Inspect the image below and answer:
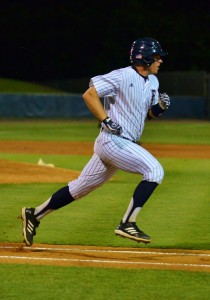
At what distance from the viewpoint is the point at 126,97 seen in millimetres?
8109

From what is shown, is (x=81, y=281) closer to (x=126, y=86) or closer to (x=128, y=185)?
(x=126, y=86)

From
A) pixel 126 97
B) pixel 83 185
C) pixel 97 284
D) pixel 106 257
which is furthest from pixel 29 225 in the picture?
pixel 97 284

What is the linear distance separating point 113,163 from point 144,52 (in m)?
1.04

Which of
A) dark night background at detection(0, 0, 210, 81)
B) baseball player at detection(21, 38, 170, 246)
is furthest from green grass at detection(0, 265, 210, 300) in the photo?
dark night background at detection(0, 0, 210, 81)

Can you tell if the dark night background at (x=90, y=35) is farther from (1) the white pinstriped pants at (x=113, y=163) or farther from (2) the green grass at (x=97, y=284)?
(2) the green grass at (x=97, y=284)

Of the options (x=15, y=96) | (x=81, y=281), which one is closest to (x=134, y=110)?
(x=81, y=281)

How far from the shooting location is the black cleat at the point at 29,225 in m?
8.23

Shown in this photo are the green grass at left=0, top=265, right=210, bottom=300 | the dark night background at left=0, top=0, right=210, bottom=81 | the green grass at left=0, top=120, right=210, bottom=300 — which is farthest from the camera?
the dark night background at left=0, top=0, right=210, bottom=81

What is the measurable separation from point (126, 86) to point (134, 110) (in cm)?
22

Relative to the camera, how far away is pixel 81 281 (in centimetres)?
679

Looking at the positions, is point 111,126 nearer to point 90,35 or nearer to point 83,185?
point 83,185

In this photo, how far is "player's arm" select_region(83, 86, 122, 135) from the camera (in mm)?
7914

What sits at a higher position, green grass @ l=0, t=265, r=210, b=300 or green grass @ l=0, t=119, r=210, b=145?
green grass @ l=0, t=265, r=210, b=300

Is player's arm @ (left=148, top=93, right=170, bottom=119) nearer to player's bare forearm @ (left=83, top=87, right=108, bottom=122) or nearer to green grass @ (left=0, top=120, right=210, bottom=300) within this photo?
player's bare forearm @ (left=83, top=87, right=108, bottom=122)
